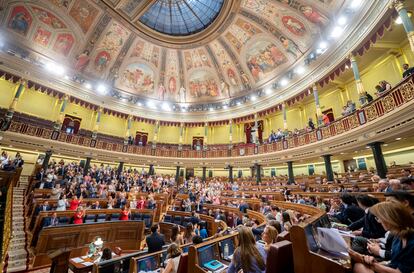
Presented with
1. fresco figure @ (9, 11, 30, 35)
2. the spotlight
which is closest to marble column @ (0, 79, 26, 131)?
fresco figure @ (9, 11, 30, 35)

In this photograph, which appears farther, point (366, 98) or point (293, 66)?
point (293, 66)

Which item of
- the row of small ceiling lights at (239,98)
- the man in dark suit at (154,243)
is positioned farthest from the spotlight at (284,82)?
the man in dark suit at (154,243)

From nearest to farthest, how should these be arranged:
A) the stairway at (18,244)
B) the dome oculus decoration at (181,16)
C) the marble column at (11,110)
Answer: the stairway at (18,244), the marble column at (11,110), the dome oculus decoration at (181,16)

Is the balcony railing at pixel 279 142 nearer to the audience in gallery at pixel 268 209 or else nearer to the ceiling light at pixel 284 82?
the audience in gallery at pixel 268 209

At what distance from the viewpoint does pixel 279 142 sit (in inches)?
575

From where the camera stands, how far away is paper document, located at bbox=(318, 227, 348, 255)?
185 cm

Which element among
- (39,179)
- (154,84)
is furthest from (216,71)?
(39,179)

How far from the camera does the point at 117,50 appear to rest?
61.0ft

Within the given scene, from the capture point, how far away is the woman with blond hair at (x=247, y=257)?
2078mm

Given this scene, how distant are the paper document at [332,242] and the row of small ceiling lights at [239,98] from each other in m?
11.8

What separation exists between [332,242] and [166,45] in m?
21.3

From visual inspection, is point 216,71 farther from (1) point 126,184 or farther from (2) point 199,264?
(2) point 199,264

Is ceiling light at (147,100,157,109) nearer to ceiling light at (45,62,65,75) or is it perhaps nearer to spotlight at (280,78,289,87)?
ceiling light at (45,62,65,75)

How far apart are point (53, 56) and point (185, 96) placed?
1257 cm
